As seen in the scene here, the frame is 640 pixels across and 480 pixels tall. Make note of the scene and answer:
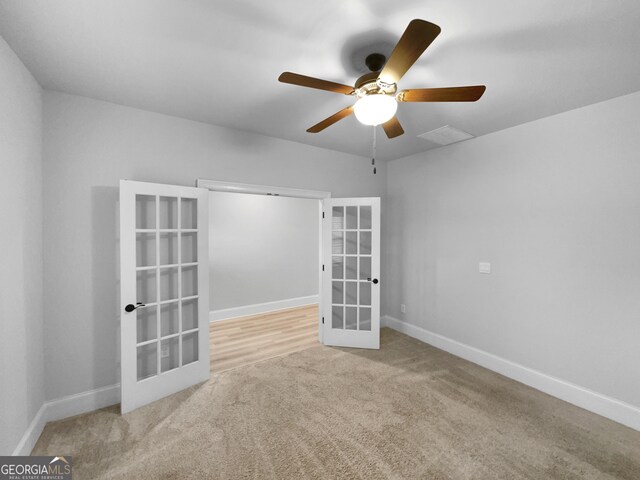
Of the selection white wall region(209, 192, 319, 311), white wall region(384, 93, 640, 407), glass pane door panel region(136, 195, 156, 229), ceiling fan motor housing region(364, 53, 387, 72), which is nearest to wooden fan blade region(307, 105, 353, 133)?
ceiling fan motor housing region(364, 53, 387, 72)

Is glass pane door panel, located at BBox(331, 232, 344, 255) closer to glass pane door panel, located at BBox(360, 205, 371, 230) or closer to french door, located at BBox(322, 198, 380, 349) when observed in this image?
french door, located at BBox(322, 198, 380, 349)

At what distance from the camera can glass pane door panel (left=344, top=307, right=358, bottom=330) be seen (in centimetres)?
378

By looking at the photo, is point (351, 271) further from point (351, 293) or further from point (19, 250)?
point (19, 250)

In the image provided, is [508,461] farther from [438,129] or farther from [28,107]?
[28,107]

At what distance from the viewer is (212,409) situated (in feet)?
7.47

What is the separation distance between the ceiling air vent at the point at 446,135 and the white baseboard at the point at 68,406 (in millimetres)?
3928

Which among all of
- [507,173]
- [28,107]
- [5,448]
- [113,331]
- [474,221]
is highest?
[28,107]

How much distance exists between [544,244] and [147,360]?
3944mm

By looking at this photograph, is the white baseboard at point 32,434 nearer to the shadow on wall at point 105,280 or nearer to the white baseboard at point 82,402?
the white baseboard at point 82,402

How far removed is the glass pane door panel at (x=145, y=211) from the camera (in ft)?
8.02

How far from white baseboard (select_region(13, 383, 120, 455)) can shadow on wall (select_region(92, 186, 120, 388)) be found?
81 millimetres

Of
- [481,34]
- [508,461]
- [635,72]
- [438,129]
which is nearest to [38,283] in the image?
[481,34]

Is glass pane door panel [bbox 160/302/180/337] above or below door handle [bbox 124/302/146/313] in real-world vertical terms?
below

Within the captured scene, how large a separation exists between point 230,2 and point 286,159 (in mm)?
2026
